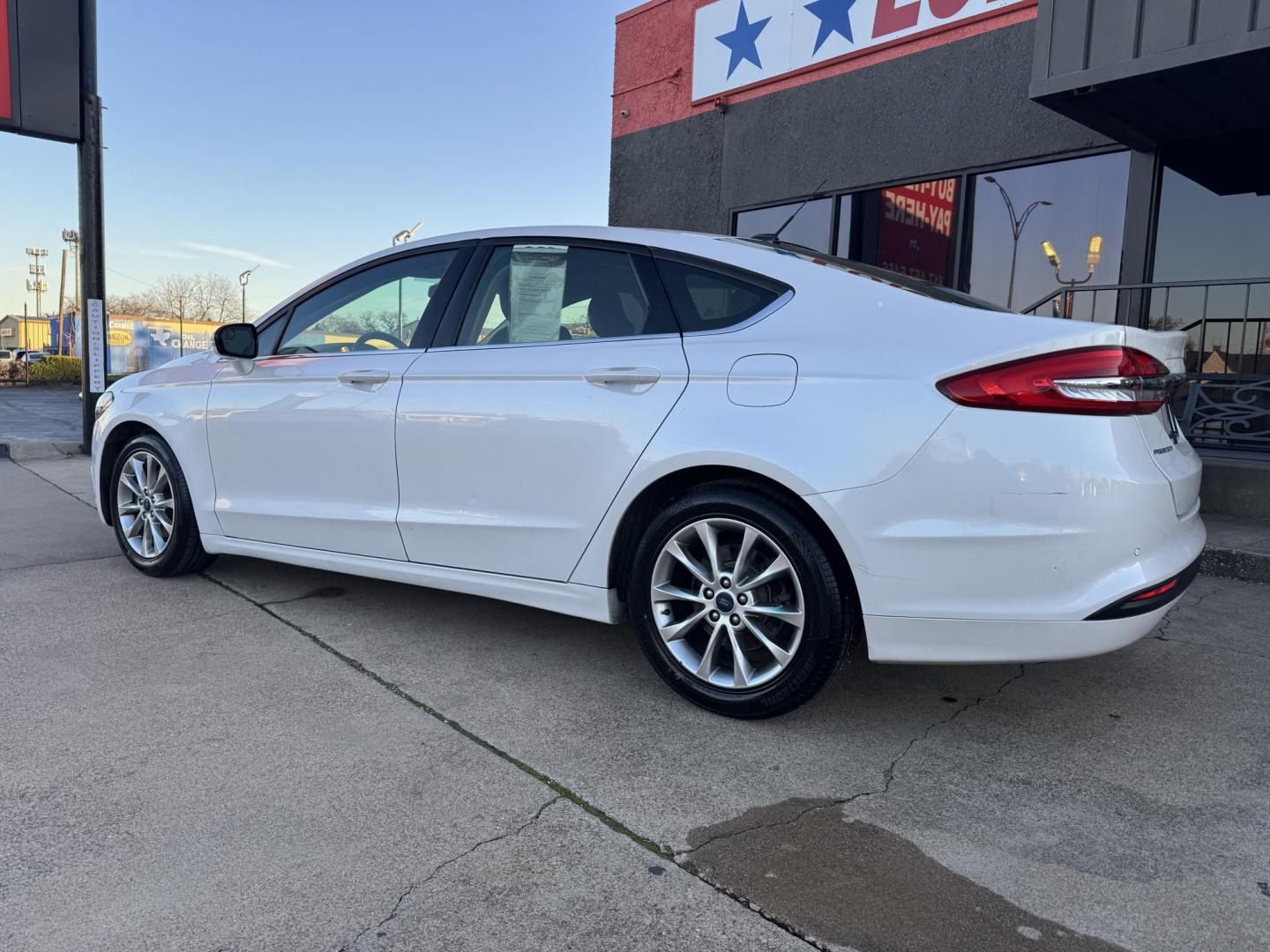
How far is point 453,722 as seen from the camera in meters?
2.85

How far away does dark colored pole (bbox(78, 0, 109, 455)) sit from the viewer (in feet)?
32.6

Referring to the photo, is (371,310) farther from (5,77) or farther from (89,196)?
(5,77)

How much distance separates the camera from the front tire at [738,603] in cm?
265

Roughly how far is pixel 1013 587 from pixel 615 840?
1.24 meters

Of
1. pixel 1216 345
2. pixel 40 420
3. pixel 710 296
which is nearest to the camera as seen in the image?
pixel 710 296

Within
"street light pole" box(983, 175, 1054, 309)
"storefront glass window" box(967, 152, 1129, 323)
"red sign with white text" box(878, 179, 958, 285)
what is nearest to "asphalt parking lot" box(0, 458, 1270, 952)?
"storefront glass window" box(967, 152, 1129, 323)

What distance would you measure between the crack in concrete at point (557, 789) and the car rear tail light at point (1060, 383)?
1.38 meters

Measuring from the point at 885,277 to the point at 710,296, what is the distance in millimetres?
584

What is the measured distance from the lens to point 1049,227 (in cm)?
775

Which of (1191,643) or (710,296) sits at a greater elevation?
(710,296)

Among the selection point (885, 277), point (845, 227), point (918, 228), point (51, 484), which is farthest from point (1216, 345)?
point (51, 484)

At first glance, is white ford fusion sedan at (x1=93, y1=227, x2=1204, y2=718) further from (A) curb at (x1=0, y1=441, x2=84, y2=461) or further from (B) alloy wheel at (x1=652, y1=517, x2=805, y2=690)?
(A) curb at (x1=0, y1=441, x2=84, y2=461)

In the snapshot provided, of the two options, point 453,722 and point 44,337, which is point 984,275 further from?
point 44,337

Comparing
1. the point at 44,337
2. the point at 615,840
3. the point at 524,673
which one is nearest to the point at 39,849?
the point at 615,840
